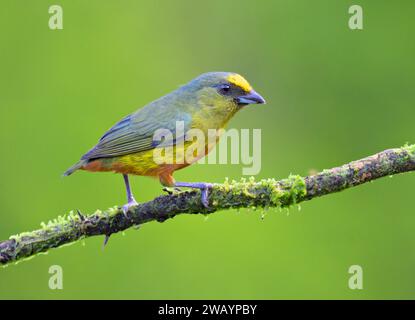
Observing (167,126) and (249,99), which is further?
(249,99)

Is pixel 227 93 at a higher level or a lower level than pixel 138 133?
higher

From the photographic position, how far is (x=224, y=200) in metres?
5.29

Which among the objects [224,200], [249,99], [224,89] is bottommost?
[224,200]

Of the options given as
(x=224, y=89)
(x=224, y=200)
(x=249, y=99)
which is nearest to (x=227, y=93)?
(x=224, y=89)

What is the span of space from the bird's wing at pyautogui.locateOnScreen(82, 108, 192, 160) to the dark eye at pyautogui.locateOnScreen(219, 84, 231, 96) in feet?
1.36

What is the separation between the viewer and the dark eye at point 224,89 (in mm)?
6652

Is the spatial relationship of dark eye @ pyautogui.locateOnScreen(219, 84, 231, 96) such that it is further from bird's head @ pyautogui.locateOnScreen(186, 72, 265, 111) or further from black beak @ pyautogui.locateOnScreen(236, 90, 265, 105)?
black beak @ pyautogui.locateOnScreen(236, 90, 265, 105)

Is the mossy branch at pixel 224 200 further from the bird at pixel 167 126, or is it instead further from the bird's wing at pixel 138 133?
the bird's wing at pixel 138 133

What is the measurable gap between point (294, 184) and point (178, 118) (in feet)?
5.69

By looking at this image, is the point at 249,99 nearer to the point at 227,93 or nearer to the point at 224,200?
the point at 227,93

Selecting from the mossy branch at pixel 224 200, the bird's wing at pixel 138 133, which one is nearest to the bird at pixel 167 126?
the bird's wing at pixel 138 133

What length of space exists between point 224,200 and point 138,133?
1406mm

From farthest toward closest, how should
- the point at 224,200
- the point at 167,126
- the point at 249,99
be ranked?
the point at 249,99, the point at 167,126, the point at 224,200

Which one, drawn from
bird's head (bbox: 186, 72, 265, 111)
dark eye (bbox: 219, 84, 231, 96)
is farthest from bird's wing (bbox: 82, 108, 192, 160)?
dark eye (bbox: 219, 84, 231, 96)
